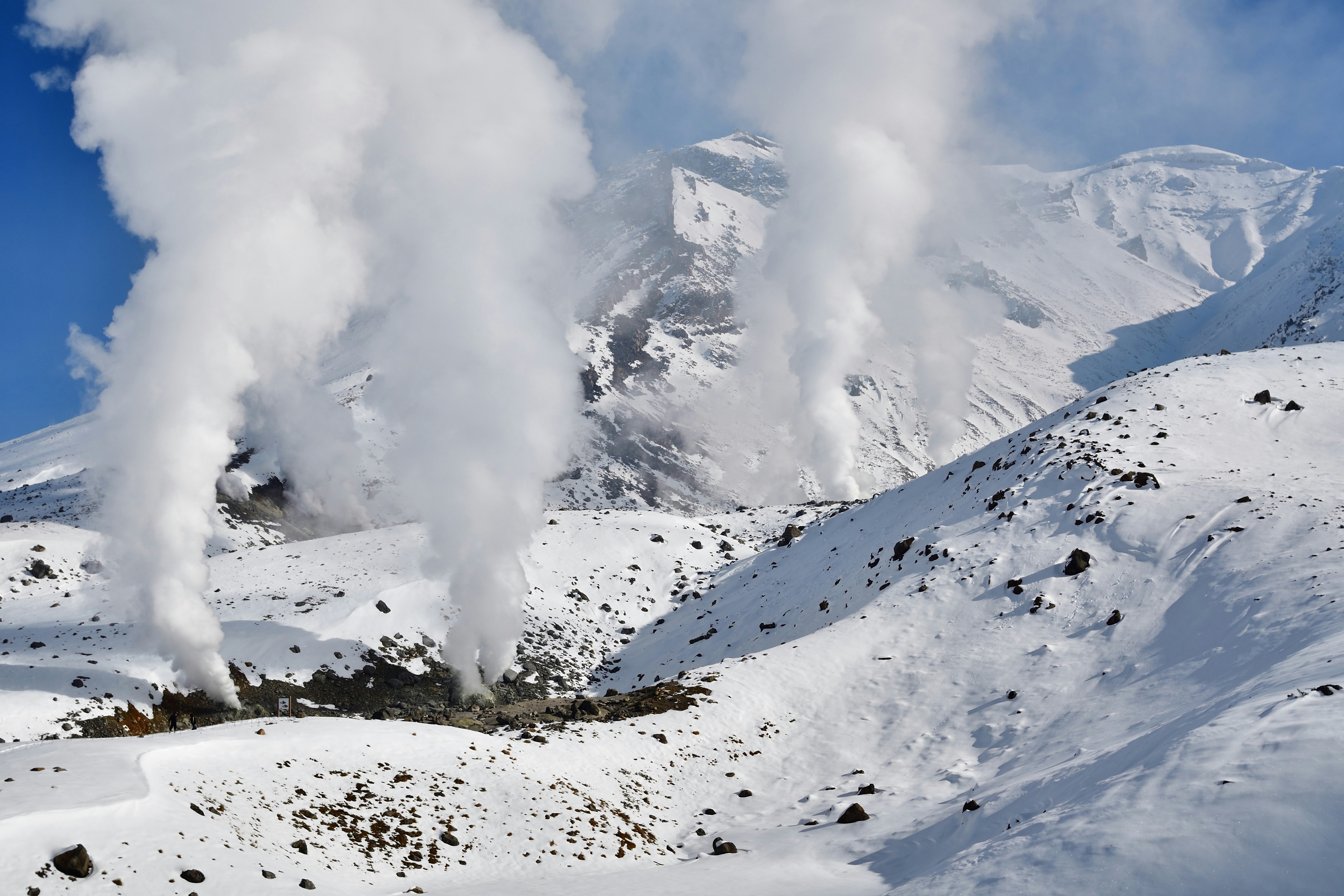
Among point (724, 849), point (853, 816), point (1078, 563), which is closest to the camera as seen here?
point (724, 849)

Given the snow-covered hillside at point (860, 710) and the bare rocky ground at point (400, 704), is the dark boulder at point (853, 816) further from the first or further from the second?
the bare rocky ground at point (400, 704)

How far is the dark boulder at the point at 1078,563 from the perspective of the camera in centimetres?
3077

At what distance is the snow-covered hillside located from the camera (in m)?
11.8

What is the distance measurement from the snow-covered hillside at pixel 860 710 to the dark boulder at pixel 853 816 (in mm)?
155

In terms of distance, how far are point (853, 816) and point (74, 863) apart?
16122 mm

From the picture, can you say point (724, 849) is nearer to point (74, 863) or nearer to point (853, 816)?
point (853, 816)

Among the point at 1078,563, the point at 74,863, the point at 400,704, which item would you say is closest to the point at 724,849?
the point at 74,863

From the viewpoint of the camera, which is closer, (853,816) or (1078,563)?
(853,816)

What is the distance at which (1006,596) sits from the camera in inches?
1235

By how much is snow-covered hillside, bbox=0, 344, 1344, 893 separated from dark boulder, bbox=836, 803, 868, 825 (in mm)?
155

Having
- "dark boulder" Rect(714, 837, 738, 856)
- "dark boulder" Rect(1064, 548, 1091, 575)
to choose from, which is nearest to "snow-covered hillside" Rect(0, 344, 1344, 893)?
"dark boulder" Rect(1064, 548, 1091, 575)

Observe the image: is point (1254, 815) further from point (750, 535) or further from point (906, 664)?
point (750, 535)

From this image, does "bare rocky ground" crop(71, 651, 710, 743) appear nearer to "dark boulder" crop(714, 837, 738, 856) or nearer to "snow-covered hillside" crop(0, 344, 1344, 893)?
"snow-covered hillside" crop(0, 344, 1344, 893)

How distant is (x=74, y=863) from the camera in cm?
1170
